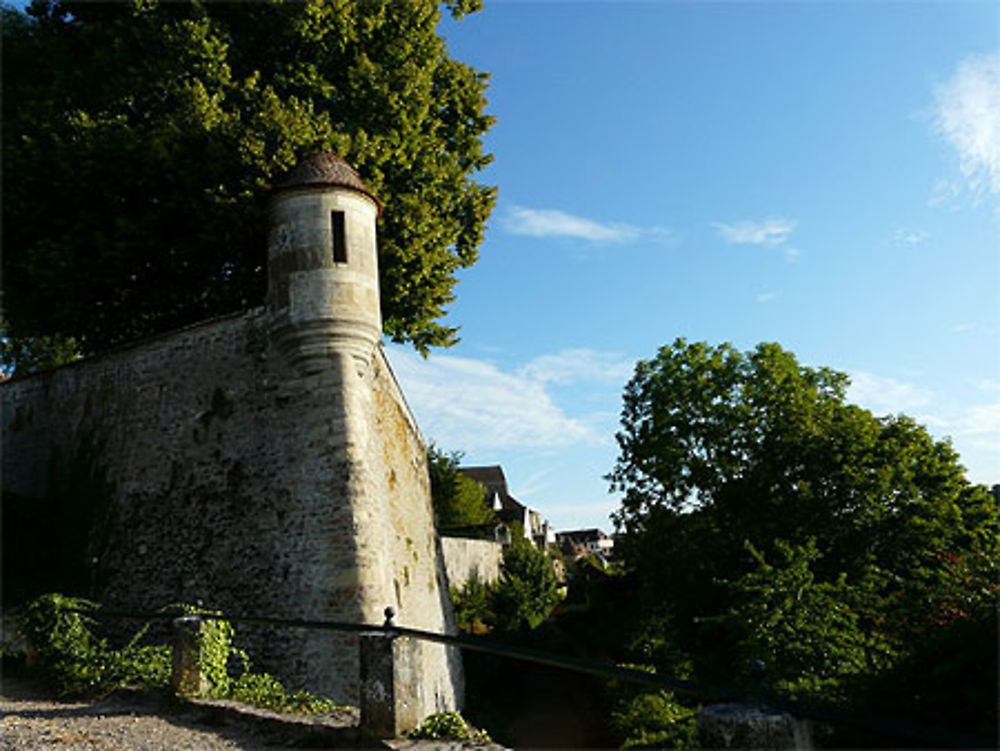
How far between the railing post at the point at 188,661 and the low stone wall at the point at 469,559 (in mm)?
18648

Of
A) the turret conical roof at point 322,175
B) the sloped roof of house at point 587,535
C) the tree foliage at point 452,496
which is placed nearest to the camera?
the turret conical roof at point 322,175

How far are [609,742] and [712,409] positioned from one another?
420 inches

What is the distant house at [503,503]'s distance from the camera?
177 ft

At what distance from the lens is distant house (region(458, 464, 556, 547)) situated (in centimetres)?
5388

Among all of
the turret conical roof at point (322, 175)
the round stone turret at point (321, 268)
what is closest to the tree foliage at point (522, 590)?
the round stone turret at point (321, 268)

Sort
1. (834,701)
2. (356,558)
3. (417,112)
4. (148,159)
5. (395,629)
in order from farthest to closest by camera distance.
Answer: (417,112) → (148,159) → (356,558) → (834,701) → (395,629)

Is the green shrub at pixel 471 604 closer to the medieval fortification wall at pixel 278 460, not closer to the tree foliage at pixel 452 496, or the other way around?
the tree foliage at pixel 452 496

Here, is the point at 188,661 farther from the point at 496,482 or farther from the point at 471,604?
the point at 496,482

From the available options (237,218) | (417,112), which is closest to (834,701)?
(237,218)

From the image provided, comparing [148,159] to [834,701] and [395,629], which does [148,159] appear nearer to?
[395,629]

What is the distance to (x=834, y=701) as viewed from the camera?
8.82m

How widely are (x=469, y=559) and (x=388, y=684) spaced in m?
25.1

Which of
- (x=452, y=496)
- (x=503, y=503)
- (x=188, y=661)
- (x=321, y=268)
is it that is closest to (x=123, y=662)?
(x=188, y=661)

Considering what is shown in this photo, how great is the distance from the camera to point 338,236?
12867mm
